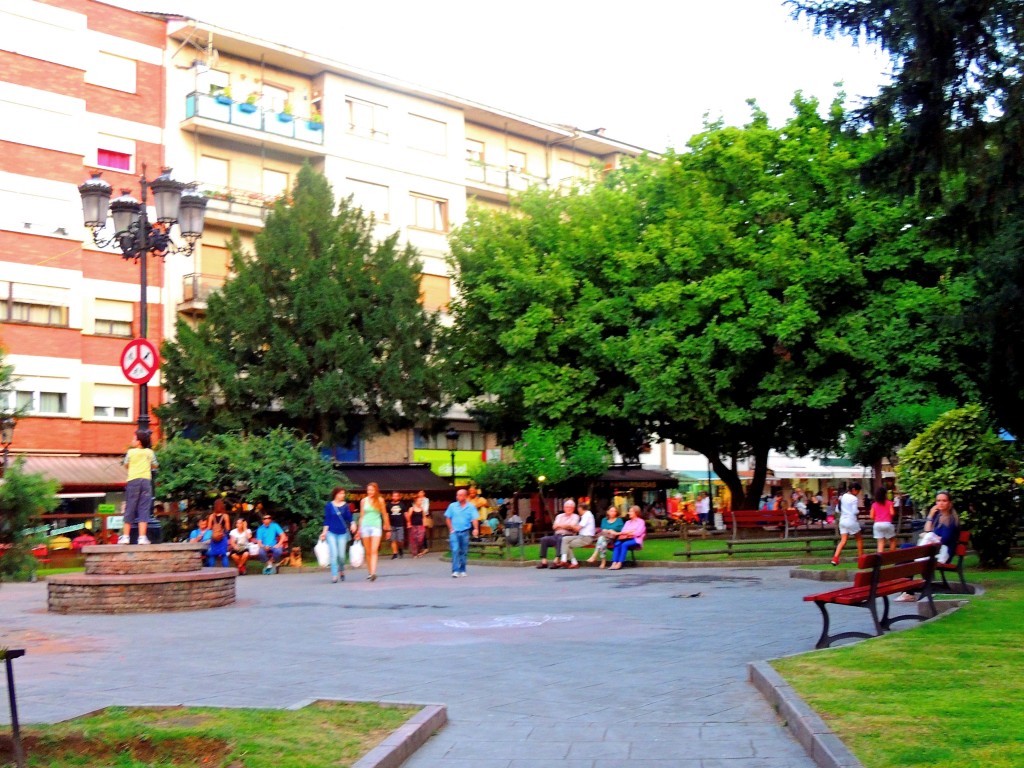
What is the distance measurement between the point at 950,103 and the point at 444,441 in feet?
116

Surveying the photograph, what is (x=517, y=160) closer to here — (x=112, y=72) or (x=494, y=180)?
(x=494, y=180)

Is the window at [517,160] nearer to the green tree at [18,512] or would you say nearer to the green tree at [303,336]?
the green tree at [303,336]

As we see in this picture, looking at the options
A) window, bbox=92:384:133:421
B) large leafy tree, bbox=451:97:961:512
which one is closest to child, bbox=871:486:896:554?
large leafy tree, bbox=451:97:961:512

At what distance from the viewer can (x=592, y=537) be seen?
2742 centimetres

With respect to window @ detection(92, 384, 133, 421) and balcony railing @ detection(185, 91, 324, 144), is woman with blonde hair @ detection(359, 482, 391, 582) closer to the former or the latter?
window @ detection(92, 384, 133, 421)

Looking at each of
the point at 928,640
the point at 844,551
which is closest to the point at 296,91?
the point at 844,551

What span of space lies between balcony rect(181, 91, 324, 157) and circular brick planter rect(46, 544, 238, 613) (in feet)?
86.4

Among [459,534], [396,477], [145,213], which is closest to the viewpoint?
[145,213]

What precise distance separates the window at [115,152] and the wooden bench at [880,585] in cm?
3289

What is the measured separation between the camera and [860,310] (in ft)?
118

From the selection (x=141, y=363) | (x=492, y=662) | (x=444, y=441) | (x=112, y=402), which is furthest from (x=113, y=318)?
(x=492, y=662)

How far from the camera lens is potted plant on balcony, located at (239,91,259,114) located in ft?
139

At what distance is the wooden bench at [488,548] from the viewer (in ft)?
98.8

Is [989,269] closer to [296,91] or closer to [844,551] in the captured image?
[844,551]
